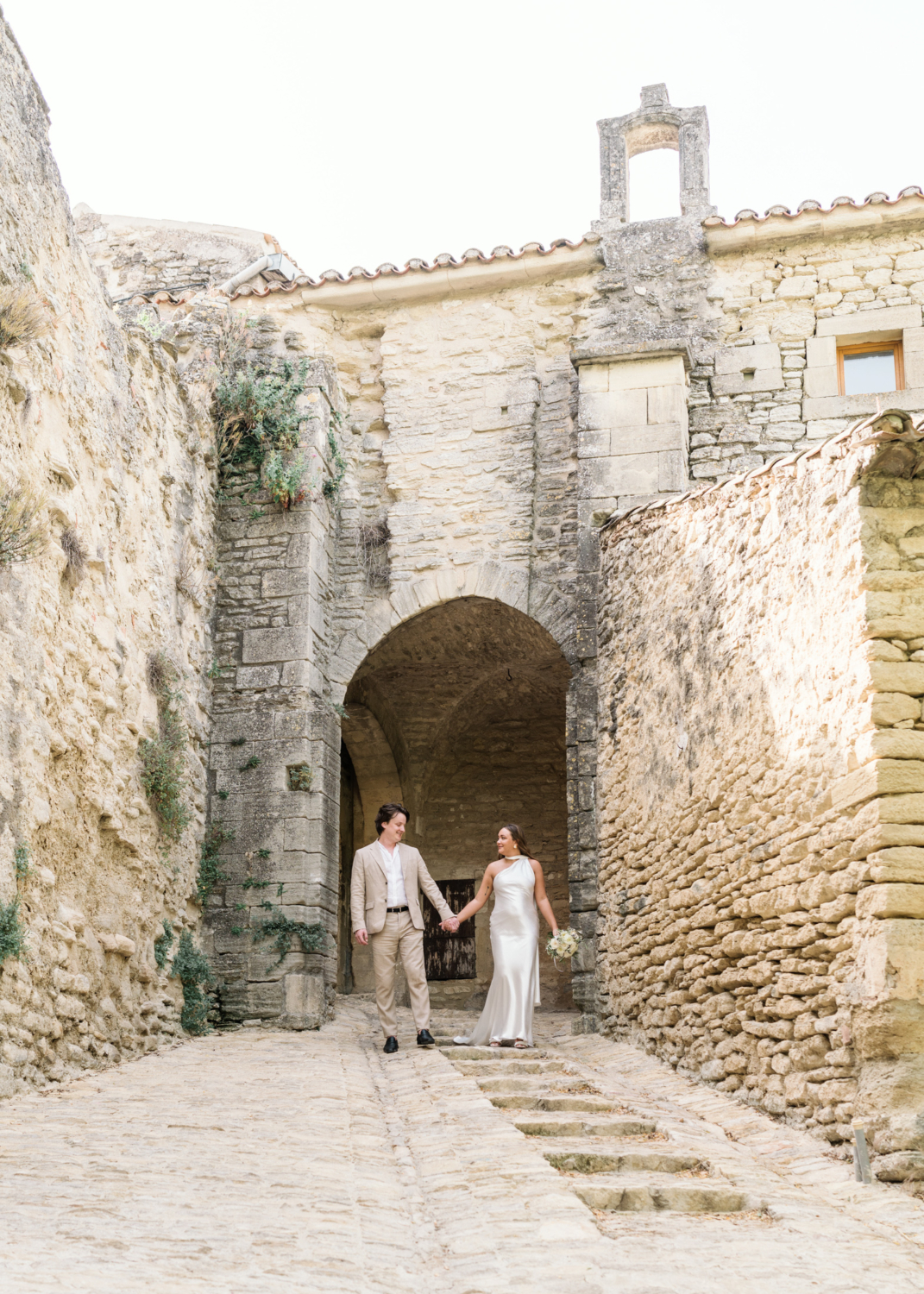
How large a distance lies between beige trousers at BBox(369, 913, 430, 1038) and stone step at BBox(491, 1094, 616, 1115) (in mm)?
1997

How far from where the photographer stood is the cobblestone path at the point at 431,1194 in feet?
9.27

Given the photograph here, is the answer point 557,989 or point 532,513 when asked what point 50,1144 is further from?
point 557,989

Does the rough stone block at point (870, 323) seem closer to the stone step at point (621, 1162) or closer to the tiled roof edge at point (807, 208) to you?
the tiled roof edge at point (807, 208)

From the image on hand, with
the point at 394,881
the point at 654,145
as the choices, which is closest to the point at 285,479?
the point at 394,881

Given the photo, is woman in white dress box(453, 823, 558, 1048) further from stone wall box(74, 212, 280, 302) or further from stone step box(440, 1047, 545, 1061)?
stone wall box(74, 212, 280, 302)

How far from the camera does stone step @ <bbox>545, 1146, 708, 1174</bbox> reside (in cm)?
408

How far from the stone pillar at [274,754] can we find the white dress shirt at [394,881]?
1443 millimetres

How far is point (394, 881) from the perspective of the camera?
735 centimetres

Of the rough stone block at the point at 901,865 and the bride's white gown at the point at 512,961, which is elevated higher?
the rough stone block at the point at 901,865

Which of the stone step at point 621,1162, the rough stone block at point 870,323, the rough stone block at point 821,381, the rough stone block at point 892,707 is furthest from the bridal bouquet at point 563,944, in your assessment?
the rough stone block at point 870,323

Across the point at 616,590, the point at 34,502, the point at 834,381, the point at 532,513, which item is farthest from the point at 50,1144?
the point at 834,381

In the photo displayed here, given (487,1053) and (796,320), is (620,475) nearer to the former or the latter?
(796,320)

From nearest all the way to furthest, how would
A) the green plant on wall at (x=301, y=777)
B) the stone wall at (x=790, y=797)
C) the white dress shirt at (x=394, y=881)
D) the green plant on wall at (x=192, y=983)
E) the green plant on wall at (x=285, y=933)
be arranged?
the stone wall at (x=790, y=797) → the white dress shirt at (x=394, y=881) → the green plant on wall at (x=192, y=983) → the green plant on wall at (x=285, y=933) → the green plant on wall at (x=301, y=777)

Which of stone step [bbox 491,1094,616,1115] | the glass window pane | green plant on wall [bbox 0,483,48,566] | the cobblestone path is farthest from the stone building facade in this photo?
stone step [bbox 491,1094,616,1115]
